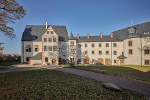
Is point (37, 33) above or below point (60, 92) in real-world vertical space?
above

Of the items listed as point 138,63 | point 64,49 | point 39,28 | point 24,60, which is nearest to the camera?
point 138,63

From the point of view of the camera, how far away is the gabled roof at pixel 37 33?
99.8 ft

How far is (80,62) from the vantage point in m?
32.5

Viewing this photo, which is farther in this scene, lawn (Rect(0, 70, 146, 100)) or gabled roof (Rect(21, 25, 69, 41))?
gabled roof (Rect(21, 25, 69, 41))

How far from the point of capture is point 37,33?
32.1 metres

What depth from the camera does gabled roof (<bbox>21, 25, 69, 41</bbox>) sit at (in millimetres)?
30428

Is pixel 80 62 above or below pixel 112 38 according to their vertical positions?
below

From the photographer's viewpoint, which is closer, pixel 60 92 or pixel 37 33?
pixel 60 92

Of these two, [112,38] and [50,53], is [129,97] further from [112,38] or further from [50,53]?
[112,38]

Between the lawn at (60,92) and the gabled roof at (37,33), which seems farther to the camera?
the gabled roof at (37,33)

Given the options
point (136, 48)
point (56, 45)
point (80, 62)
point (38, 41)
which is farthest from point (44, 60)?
point (136, 48)

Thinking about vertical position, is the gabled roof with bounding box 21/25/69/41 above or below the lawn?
above

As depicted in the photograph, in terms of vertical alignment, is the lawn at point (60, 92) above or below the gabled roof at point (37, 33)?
below

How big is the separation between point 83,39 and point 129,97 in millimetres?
29215
